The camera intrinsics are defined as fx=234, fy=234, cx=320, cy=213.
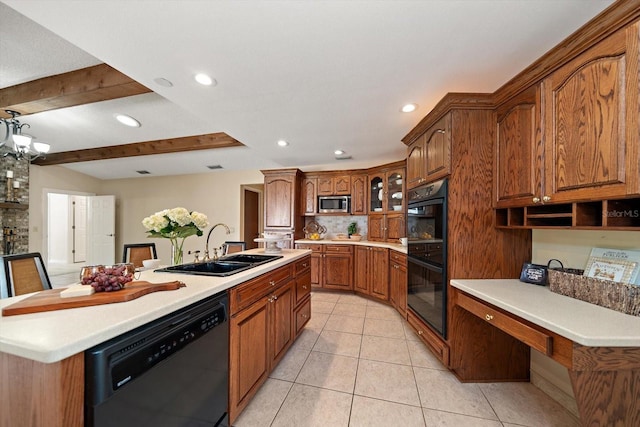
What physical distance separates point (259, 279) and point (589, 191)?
193 cm

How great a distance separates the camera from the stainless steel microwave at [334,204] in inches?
167

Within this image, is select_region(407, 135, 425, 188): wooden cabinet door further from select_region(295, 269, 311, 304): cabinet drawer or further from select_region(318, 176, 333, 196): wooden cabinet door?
select_region(318, 176, 333, 196): wooden cabinet door

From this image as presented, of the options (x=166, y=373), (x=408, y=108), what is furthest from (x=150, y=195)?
(x=408, y=108)

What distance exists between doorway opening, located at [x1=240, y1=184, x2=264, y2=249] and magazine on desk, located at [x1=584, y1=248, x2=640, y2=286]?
4838 mm

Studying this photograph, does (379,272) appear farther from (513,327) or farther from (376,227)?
(513,327)

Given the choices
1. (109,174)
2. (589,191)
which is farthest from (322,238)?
(109,174)

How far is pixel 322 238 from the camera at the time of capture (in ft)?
15.3

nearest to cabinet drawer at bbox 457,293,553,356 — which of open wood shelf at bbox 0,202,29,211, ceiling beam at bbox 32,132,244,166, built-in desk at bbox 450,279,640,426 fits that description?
built-in desk at bbox 450,279,640,426

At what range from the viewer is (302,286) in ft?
8.09

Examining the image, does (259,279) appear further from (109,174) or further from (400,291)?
(109,174)

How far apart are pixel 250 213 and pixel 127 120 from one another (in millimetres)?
3129

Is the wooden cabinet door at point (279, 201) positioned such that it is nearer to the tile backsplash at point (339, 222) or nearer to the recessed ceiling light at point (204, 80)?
the tile backsplash at point (339, 222)

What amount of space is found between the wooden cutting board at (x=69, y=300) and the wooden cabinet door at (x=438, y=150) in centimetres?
209

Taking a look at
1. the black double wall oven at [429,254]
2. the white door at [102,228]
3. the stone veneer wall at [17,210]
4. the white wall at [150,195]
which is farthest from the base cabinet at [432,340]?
the stone veneer wall at [17,210]
